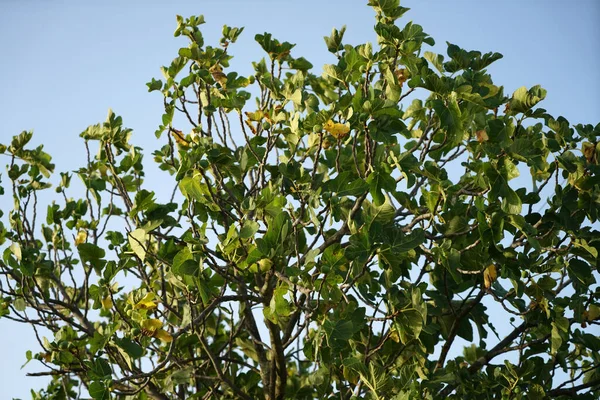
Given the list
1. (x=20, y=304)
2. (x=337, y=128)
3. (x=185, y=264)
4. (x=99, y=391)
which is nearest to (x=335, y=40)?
(x=337, y=128)

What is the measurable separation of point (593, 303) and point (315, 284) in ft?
→ 4.75

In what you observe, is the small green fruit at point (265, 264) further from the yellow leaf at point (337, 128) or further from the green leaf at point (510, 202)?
the green leaf at point (510, 202)

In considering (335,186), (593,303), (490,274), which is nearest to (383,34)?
(335,186)

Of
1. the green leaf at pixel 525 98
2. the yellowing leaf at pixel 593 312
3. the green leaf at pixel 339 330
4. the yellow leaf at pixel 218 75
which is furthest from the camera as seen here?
the yellow leaf at pixel 218 75

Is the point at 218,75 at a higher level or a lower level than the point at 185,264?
higher

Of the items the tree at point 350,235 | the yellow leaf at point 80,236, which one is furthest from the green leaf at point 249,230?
the yellow leaf at point 80,236

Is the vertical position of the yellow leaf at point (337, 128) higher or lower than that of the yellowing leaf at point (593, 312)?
higher

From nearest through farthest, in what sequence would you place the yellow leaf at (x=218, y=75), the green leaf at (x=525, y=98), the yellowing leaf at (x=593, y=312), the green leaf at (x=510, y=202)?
the green leaf at (x=510, y=202) < the green leaf at (x=525, y=98) < the yellowing leaf at (x=593, y=312) < the yellow leaf at (x=218, y=75)

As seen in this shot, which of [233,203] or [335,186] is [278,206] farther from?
[233,203]

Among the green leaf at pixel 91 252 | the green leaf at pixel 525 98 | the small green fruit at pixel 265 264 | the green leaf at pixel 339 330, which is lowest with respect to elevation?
the green leaf at pixel 339 330

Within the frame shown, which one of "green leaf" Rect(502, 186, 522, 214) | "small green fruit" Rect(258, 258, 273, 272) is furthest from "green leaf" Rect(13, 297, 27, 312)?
"green leaf" Rect(502, 186, 522, 214)

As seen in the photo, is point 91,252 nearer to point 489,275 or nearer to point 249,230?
point 249,230

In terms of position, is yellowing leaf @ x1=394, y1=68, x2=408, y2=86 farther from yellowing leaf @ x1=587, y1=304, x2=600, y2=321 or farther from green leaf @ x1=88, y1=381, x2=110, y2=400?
green leaf @ x1=88, y1=381, x2=110, y2=400

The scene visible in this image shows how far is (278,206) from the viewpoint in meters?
2.64
